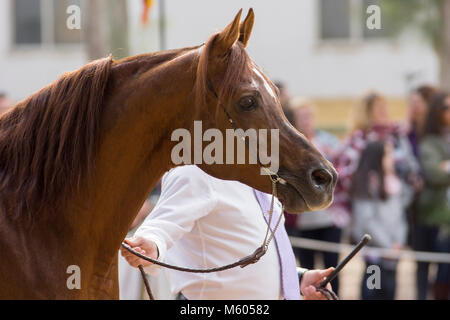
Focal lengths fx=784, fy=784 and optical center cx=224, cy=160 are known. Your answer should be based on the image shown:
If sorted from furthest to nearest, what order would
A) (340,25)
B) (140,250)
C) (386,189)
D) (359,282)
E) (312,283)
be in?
(340,25) < (359,282) < (386,189) < (312,283) < (140,250)

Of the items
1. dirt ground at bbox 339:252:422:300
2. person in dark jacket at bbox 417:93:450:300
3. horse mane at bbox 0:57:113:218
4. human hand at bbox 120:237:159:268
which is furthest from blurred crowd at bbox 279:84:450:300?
horse mane at bbox 0:57:113:218

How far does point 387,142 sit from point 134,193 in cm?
484

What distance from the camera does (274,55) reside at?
18094mm

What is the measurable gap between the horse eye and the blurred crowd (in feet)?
13.7

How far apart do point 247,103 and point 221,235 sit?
0.87 meters

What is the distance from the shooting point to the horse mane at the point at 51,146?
2.55 m

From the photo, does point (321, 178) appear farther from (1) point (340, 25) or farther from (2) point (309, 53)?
(1) point (340, 25)

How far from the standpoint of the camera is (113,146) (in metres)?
2.63

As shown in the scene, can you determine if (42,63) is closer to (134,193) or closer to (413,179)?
(413,179)

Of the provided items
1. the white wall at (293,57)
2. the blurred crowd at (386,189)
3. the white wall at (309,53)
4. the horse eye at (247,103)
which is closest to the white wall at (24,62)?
the white wall at (293,57)

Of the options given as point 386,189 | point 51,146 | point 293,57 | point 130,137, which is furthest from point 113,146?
point 293,57

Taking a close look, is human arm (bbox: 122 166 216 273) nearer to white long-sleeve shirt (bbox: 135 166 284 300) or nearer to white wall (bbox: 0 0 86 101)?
white long-sleeve shirt (bbox: 135 166 284 300)

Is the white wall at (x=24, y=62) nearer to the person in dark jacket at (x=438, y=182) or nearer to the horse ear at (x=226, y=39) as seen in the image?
the person in dark jacket at (x=438, y=182)

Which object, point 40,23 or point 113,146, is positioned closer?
point 113,146
